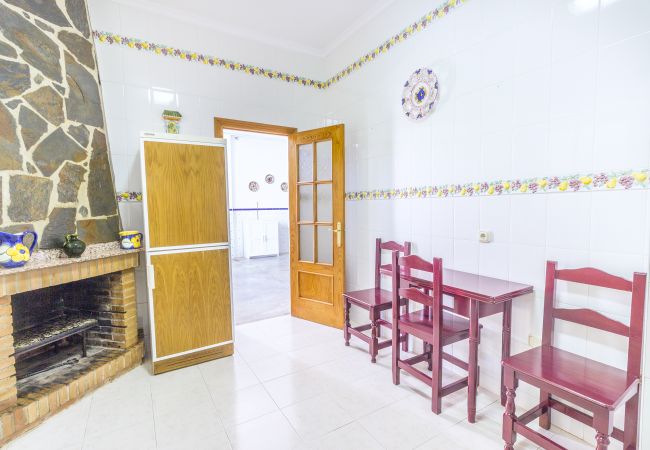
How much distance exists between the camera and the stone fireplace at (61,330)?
5.77 feet

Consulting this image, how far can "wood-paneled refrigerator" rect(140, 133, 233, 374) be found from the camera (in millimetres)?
2299

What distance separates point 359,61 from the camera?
3.15 meters

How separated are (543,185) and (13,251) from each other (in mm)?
2908

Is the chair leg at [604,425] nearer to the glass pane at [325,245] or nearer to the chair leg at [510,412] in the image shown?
the chair leg at [510,412]

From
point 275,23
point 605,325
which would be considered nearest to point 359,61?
point 275,23

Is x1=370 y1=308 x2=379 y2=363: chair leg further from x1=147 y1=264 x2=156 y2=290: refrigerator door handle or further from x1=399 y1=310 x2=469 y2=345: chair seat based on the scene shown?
x1=147 y1=264 x2=156 y2=290: refrigerator door handle

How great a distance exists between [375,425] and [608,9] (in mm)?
2406

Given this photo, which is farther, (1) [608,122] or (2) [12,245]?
(2) [12,245]

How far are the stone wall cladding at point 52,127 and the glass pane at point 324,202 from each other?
1797 mm

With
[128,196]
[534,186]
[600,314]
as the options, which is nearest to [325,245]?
[128,196]

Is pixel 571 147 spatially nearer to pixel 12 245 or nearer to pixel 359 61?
pixel 359 61

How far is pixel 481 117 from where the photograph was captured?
2.10 meters

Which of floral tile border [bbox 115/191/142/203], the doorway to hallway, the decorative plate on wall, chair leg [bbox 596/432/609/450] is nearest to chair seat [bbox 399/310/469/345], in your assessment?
chair leg [bbox 596/432/609/450]

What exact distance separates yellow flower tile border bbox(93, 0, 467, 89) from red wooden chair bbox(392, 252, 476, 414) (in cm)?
178
